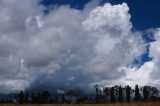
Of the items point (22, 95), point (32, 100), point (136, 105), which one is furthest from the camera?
point (32, 100)

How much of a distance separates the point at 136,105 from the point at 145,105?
3624mm

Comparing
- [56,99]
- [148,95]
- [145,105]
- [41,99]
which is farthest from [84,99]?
→ [145,105]

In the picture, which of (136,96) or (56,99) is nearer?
(56,99)

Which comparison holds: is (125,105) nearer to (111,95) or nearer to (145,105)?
(145,105)

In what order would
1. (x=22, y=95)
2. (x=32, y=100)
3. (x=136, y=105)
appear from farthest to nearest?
1. (x=32, y=100)
2. (x=22, y=95)
3. (x=136, y=105)

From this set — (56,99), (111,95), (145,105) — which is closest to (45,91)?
(56,99)

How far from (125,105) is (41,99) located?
79745 millimetres

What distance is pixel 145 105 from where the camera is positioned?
56.3m

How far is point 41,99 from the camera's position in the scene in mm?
129125

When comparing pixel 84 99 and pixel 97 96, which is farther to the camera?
pixel 97 96

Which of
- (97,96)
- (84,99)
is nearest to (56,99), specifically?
(84,99)

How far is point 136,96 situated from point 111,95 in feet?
34.1

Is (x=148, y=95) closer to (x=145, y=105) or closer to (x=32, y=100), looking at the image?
(x=32, y=100)

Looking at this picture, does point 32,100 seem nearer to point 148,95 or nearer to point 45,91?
point 45,91
